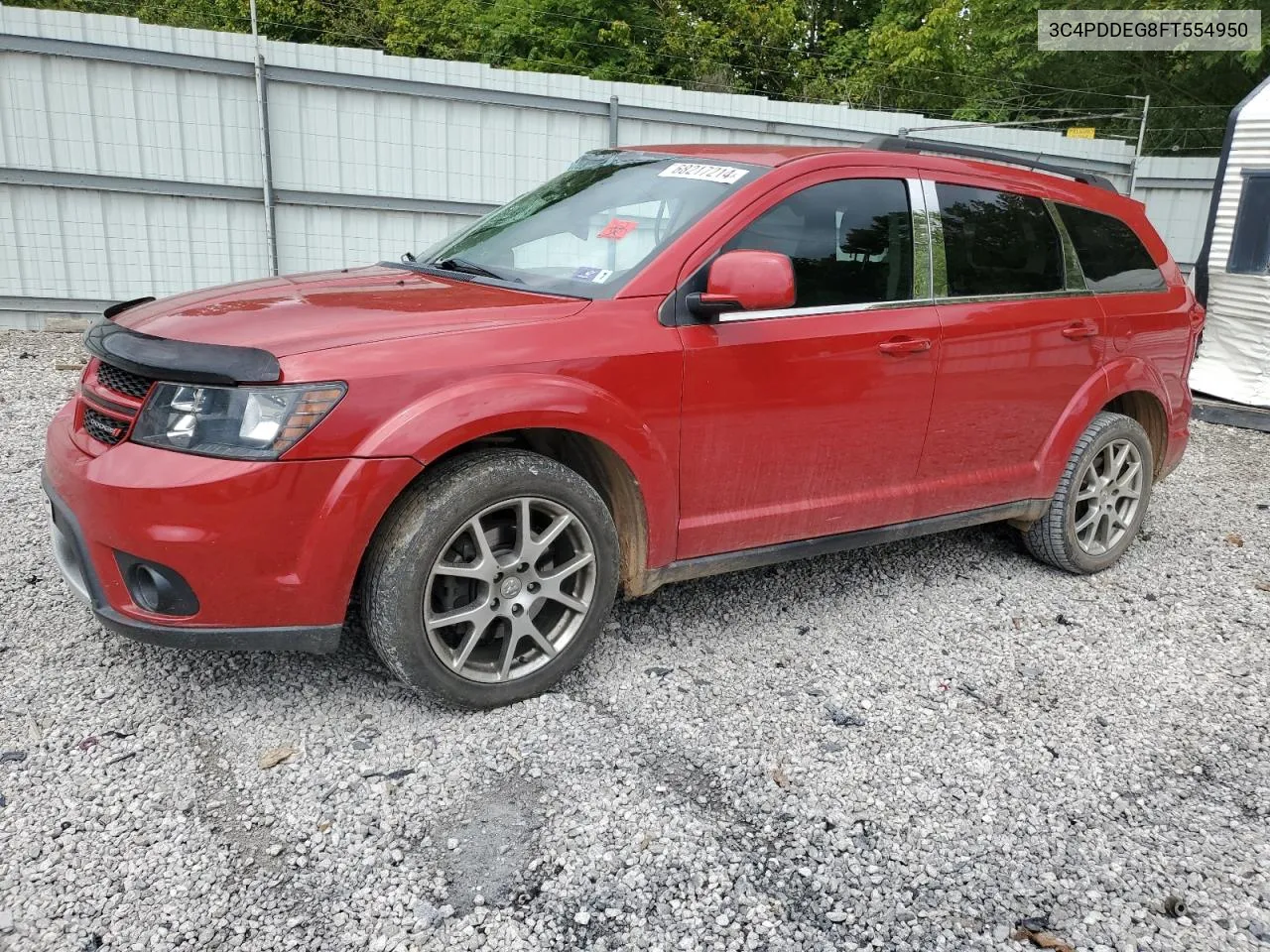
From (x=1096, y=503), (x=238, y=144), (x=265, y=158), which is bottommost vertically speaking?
(x=1096, y=503)

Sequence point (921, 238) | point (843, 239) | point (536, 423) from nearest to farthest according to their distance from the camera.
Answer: point (536, 423)
point (843, 239)
point (921, 238)

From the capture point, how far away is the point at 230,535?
2686 mm

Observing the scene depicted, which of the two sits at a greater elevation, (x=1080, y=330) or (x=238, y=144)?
(x=238, y=144)

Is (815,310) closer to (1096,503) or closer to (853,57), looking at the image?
(1096,503)

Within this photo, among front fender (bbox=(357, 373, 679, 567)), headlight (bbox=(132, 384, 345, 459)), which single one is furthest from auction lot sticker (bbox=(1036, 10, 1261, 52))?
headlight (bbox=(132, 384, 345, 459))

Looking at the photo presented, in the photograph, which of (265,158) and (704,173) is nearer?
(704,173)

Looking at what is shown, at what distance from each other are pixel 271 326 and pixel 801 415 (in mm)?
1801

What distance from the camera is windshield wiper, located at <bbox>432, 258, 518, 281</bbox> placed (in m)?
3.62

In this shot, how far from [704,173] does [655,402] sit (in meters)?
0.99

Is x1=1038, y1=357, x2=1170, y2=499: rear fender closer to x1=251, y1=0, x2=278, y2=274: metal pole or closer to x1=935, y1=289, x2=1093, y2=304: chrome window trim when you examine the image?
x1=935, y1=289, x2=1093, y2=304: chrome window trim

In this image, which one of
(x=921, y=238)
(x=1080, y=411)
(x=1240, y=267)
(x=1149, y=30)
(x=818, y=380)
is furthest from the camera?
(x=1149, y=30)

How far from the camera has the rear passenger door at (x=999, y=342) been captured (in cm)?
399

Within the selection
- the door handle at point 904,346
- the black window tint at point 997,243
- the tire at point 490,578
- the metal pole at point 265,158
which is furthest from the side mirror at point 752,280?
the metal pole at point 265,158

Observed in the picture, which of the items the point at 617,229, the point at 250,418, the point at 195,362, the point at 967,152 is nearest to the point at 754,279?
the point at 617,229
